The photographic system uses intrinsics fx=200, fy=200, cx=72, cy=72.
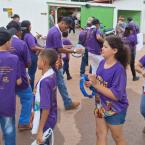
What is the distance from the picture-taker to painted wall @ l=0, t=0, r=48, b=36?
13609mm

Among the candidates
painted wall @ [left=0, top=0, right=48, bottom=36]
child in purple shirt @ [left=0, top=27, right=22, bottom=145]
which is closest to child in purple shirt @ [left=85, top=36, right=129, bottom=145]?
child in purple shirt @ [left=0, top=27, right=22, bottom=145]

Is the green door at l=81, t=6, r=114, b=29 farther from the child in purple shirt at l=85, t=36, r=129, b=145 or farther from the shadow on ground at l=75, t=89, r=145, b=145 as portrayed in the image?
the child in purple shirt at l=85, t=36, r=129, b=145

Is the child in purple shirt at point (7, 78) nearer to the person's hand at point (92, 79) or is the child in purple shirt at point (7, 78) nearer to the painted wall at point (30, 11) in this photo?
the person's hand at point (92, 79)

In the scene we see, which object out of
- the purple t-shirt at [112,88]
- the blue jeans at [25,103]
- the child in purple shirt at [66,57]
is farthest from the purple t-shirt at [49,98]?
the child in purple shirt at [66,57]

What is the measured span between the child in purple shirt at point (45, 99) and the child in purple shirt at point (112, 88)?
1.39 ft

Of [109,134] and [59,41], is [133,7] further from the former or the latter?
[109,134]

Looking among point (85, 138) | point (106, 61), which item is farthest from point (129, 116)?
point (106, 61)

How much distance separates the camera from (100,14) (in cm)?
1870

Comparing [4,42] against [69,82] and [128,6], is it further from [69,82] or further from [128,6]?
[128,6]

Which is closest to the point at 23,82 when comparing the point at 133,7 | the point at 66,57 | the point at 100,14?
the point at 66,57

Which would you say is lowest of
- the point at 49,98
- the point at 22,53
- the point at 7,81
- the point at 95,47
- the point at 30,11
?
the point at 49,98

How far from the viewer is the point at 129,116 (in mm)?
4086

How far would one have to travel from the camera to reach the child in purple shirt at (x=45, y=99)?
213cm

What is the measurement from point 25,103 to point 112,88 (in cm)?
185
